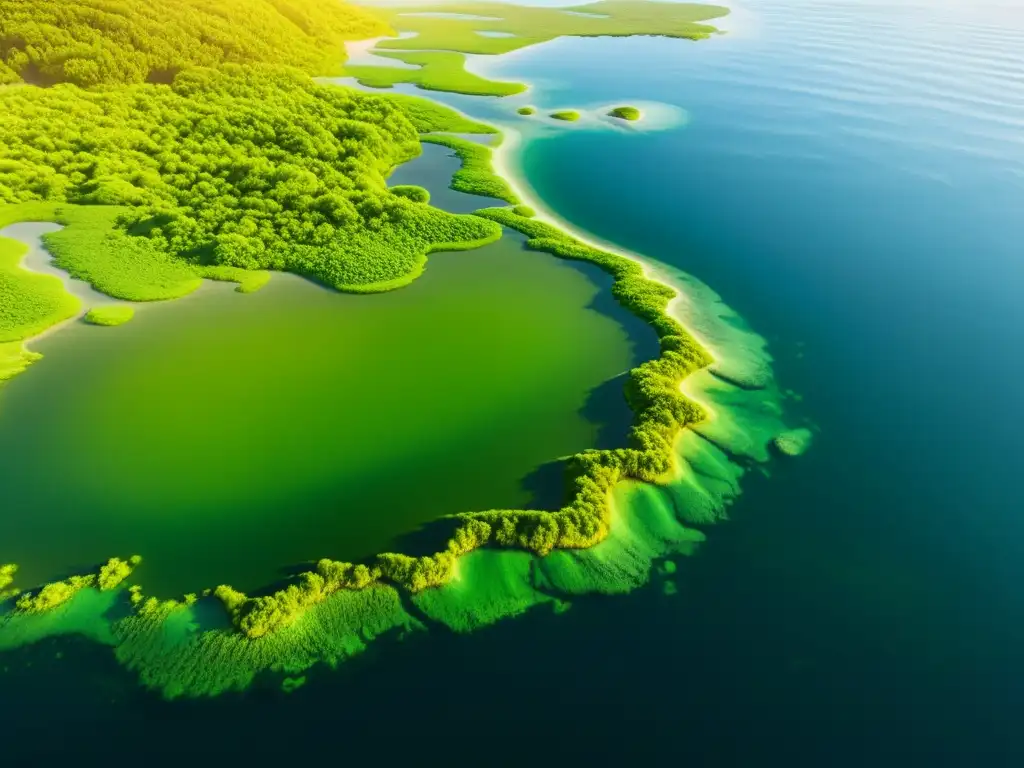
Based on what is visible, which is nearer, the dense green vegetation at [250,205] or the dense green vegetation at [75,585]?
the dense green vegetation at [75,585]

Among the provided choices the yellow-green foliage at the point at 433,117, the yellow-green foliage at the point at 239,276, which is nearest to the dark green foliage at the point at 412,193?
the yellow-green foliage at the point at 239,276

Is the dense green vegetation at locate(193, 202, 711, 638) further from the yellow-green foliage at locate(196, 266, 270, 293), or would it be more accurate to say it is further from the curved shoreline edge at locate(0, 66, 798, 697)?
the yellow-green foliage at locate(196, 266, 270, 293)

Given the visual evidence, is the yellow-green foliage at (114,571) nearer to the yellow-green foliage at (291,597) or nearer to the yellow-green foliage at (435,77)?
the yellow-green foliage at (291,597)

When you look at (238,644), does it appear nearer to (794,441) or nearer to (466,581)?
(466,581)

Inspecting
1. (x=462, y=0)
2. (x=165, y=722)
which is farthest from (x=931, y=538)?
(x=462, y=0)

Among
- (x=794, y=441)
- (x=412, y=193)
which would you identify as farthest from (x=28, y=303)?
(x=794, y=441)

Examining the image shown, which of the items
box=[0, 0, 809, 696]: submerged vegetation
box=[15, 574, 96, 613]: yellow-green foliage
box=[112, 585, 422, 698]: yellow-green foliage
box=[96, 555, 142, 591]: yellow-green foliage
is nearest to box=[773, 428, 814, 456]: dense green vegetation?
box=[0, 0, 809, 696]: submerged vegetation
